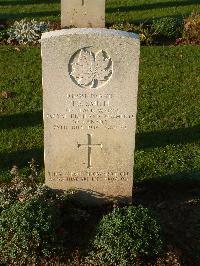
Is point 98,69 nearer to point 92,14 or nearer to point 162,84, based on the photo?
point 162,84

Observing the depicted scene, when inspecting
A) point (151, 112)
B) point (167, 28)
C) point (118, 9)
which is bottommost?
point (151, 112)

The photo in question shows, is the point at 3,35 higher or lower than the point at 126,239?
higher

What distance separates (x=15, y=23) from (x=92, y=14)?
85.7 inches

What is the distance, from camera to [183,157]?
7.38m

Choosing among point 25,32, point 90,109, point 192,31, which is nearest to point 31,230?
point 90,109

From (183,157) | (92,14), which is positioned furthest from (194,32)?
(183,157)

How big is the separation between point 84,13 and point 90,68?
6.32 metres

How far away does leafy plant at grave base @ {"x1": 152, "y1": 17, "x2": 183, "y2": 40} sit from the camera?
40.4 ft

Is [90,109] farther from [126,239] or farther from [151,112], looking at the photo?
[151,112]

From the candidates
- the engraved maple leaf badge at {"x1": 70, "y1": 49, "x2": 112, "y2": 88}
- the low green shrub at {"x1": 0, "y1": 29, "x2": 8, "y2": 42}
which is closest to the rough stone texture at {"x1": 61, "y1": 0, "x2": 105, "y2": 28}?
the low green shrub at {"x1": 0, "y1": 29, "x2": 8, "y2": 42}

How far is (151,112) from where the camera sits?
8.73m

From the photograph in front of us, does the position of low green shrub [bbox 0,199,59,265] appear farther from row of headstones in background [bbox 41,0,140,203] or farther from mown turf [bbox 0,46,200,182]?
mown turf [bbox 0,46,200,182]

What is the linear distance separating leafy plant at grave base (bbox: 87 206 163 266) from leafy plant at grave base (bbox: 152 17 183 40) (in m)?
7.75

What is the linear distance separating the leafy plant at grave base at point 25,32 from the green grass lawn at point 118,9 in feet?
4.05
